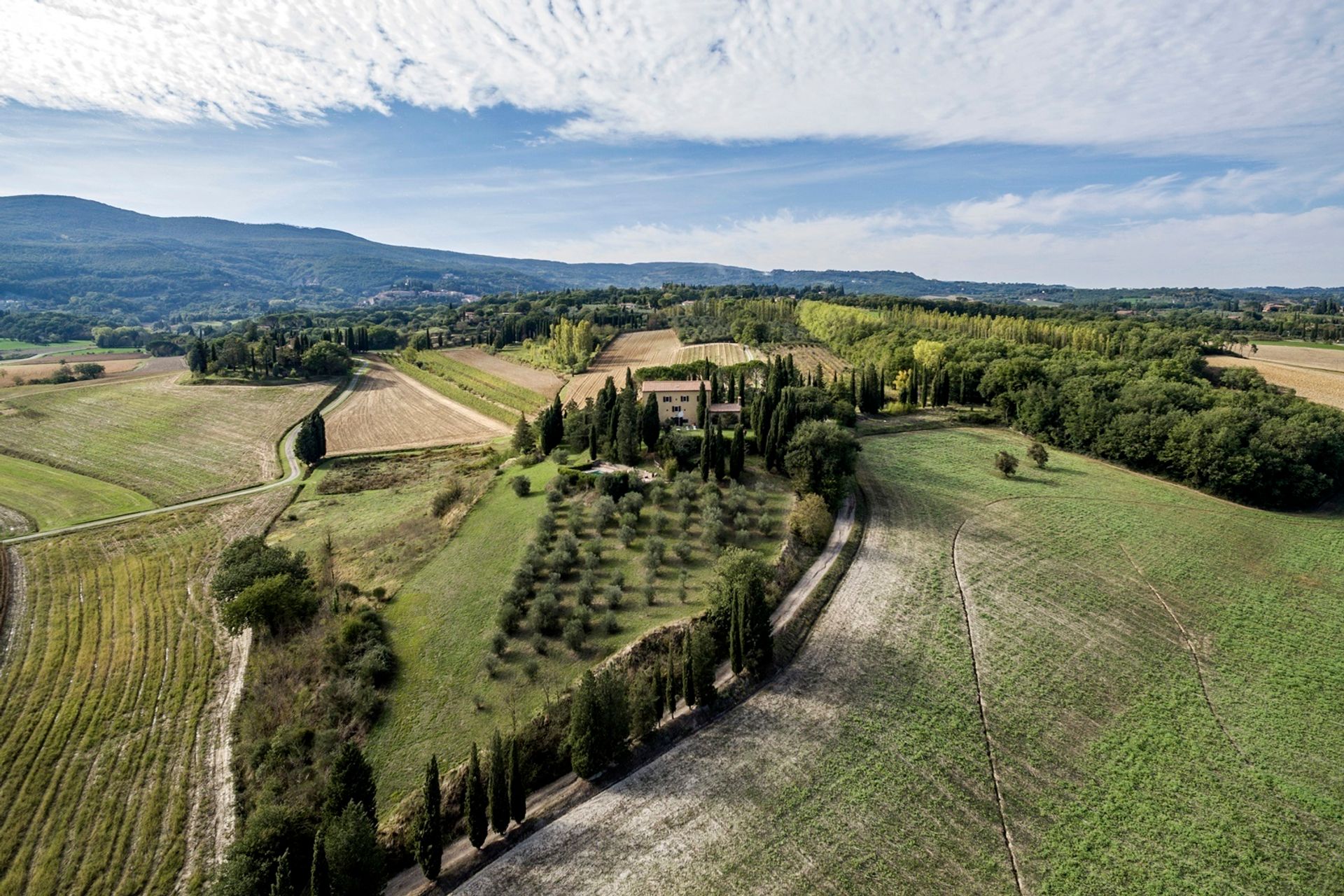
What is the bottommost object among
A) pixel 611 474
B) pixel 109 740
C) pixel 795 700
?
pixel 109 740

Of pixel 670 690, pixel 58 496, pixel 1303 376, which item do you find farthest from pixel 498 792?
pixel 1303 376

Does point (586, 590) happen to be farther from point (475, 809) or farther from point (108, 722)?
point (108, 722)

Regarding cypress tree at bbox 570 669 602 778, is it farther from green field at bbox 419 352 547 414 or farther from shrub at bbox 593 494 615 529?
green field at bbox 419 352 547 414

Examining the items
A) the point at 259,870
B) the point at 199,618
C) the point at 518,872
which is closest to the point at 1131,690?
the point at 518,872

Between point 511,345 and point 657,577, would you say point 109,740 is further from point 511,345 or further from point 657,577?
point 511,345

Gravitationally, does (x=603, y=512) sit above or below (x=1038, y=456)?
below

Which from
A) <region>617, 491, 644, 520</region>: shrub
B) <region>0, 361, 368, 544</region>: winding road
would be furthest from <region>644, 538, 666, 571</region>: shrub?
<region>0, 361, 368, 544</region>: winding road

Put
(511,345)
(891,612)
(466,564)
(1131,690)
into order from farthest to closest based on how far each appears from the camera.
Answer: (511,345) → (466,564) → (891,612) → (1131,690)
